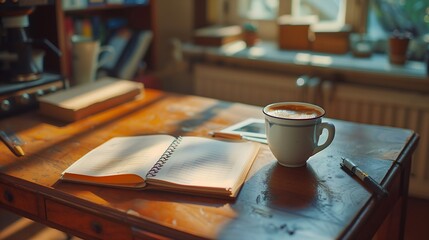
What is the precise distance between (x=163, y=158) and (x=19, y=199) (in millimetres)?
351

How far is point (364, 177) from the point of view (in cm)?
111

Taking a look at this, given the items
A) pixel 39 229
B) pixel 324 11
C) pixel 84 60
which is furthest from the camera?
pixel 324 11

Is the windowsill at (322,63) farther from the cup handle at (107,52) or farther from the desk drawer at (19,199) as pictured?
the desk drawer at (19,199)

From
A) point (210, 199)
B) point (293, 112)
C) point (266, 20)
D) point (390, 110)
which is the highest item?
point (266, 20)

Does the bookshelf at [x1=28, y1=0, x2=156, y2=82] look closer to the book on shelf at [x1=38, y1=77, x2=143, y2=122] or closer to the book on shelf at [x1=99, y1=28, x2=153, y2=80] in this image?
the book on shelf at [x1=99, y1=28, x2=153, y2=80]

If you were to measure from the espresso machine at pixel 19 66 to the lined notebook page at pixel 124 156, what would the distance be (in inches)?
16.9

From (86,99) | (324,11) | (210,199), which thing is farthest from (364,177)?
(324,11)

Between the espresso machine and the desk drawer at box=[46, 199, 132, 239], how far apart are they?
57 centimetres

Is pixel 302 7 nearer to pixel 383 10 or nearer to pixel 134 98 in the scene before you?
pixel 383 10

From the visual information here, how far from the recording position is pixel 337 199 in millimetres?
1035

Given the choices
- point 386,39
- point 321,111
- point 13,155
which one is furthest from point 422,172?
point 13,155

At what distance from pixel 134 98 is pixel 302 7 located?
4.18 ft

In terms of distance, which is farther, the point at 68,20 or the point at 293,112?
the point at 68,20

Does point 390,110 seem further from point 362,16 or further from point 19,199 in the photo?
point 19,199
